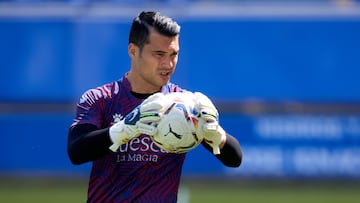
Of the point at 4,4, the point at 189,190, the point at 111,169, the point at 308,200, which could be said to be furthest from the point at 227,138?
the point at 4,4

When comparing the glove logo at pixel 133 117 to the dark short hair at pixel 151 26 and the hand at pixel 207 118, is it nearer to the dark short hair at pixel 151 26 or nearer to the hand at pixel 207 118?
the hand at pixel 207 118

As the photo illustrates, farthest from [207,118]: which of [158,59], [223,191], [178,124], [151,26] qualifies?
[223,191]

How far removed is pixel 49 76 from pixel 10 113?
0.97 meters

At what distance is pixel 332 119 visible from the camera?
14.2 metres

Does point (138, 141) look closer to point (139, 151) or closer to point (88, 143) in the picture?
point (139, 151)

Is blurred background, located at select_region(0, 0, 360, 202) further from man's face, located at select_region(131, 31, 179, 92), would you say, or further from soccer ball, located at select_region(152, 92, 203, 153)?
soccer ball, located at select_region(152, 92, 203, 153)

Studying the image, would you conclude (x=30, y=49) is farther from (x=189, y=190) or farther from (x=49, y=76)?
(x=189, y=190)

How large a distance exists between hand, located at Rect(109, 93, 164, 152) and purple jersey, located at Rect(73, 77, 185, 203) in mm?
285

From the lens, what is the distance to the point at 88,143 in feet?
15.1

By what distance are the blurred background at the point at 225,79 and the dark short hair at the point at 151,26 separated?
9253 millimetres

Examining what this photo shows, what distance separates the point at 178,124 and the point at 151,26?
77 cm

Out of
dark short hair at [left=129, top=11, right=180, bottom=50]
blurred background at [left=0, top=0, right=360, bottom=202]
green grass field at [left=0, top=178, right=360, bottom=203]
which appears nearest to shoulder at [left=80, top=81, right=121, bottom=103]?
dark short hair at [left=129, top=11, right=180, bottom=50]

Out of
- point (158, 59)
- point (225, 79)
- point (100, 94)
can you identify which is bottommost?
point (100, 94)

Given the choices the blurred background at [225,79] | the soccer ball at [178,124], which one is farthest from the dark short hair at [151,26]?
the blurred background at [225,79]
